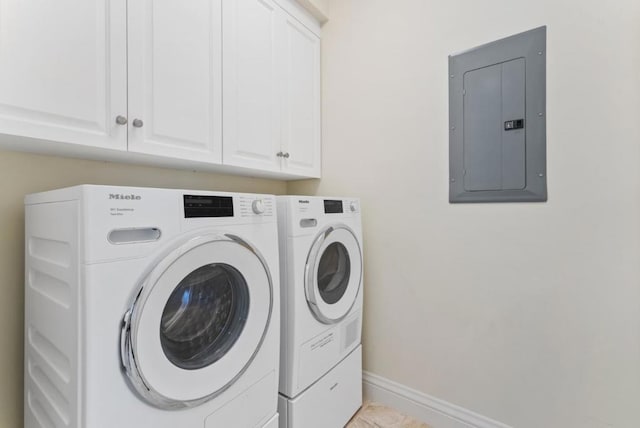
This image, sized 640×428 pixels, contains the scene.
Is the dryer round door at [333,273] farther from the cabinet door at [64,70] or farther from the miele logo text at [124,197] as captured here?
the cabinet door at [64,70]

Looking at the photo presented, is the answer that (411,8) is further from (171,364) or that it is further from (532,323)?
(171,364)

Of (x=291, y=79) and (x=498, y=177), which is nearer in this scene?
(x=498, y=177)

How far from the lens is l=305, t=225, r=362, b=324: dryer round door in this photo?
4.47ft

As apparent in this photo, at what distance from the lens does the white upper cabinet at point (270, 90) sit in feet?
4.81

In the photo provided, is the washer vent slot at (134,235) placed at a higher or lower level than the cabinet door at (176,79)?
lower

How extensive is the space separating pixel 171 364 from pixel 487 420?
149 cm

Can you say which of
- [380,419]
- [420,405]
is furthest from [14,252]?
A: [420,405]

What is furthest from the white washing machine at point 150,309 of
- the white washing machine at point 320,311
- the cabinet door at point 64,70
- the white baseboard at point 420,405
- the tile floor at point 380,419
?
the white baseboard at point 420,405

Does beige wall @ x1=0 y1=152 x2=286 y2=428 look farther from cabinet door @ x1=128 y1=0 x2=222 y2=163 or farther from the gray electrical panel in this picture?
the gray electrical panel

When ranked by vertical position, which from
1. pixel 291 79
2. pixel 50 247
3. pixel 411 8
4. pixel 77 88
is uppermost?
pixel 411 8

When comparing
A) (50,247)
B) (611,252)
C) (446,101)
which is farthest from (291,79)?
(611,252)

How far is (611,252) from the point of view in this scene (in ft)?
3.98

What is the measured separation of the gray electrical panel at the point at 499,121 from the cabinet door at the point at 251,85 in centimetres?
94

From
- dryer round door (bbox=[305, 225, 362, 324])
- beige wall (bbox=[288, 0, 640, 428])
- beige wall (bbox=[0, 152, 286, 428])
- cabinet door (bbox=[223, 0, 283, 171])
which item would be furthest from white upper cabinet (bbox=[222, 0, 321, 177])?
beige wall (bbox=[0, 152, 286, 428])
